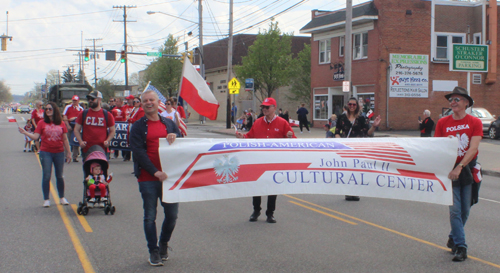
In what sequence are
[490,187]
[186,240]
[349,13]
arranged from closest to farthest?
1. [186,240]
2. [490,187]
3. [349,13]

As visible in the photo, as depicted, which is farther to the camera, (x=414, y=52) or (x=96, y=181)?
(x=414, y=52)

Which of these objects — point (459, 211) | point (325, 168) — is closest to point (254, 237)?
point (325, 168)

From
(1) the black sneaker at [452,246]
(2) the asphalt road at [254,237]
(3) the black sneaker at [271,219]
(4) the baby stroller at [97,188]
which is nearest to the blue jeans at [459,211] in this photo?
(1) the black sneaker at [452,246]

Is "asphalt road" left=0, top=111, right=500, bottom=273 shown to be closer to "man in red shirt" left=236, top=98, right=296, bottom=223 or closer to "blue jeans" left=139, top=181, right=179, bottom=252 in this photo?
"man in red shirt" left=236, top=98, right=296, bottom=223

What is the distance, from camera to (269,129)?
7414 mm

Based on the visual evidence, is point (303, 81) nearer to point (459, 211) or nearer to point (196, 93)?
point (196, 93)

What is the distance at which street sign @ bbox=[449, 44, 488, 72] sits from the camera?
2353 centimetres

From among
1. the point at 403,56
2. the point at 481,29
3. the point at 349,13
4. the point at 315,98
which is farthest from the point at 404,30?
the point at 349,13

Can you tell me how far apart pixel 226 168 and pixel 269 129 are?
1.77 metres

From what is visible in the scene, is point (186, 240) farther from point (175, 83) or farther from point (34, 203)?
point (175, 83)

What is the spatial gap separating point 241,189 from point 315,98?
31783 mm

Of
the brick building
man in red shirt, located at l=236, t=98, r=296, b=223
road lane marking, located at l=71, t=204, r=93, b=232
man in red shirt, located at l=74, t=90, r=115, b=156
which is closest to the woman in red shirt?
man in red shirt, located at l=74, t=90, r=115, b=156

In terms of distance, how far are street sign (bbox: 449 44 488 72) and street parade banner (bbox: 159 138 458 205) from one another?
19431mm

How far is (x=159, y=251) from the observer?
546 centimetres
